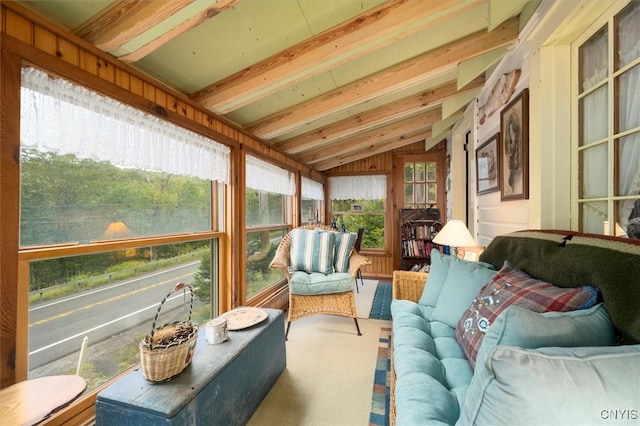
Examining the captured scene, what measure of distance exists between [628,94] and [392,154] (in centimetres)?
383

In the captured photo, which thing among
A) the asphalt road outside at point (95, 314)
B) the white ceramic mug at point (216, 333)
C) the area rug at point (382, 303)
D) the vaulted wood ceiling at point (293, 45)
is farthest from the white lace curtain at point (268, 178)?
the area rug at point (382, 303)

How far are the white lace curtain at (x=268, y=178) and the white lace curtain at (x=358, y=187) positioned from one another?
1544 millimetres

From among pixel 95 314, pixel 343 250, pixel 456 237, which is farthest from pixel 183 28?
pixel 456 237

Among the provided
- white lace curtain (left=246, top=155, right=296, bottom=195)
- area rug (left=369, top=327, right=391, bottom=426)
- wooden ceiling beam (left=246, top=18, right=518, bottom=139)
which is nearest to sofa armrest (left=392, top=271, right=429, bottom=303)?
area rug (left=369, top=327, right=391, bottom=426)

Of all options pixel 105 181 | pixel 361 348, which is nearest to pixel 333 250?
pixel 361 348

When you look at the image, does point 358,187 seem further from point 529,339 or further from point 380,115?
point 529,339

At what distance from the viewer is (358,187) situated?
5059 millimetres

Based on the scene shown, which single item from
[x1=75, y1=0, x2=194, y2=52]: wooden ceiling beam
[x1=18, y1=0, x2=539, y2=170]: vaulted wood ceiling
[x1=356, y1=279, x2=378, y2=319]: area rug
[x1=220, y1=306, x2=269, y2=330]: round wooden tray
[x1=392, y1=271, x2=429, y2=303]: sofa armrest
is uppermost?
[x1=18, y1=0, x2=539, y2=170]: vaulted wood ceiling

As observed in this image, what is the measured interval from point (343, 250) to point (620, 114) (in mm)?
2116

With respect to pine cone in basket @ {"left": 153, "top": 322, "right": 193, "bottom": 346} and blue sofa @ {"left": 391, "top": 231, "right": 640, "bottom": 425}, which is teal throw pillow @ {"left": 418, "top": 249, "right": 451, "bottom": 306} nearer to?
blue sofa @ {"left": 391, "top": 231, "right": 640, "bottom": 425}

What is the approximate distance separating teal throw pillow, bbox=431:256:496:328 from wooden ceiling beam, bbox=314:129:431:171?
122 inches

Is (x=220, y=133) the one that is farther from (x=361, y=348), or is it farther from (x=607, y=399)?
(x=607, y=399)

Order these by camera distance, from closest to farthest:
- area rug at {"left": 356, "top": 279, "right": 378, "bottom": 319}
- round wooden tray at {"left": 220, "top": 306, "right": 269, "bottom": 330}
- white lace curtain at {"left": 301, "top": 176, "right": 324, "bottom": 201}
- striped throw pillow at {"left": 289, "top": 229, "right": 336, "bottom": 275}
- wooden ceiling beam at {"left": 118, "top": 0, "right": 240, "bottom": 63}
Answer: wooden ceiling beam at {"left": 118, "top": 0, "right": 240, "bottom": 63}, round wooden tray at {"left": 220, "top": 306, "right": 269, "bottom": 330}, striped throw pillow at {"left": 289, "top": 229, "right": 336, "bottom": 275}, area rug at {"left": 356, "top": 279, "right": 378, "bottom": 319}, white lace curtain at {"left": 301, "top": 176, "right": 324, "bottom": 201}

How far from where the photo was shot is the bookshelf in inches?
169
